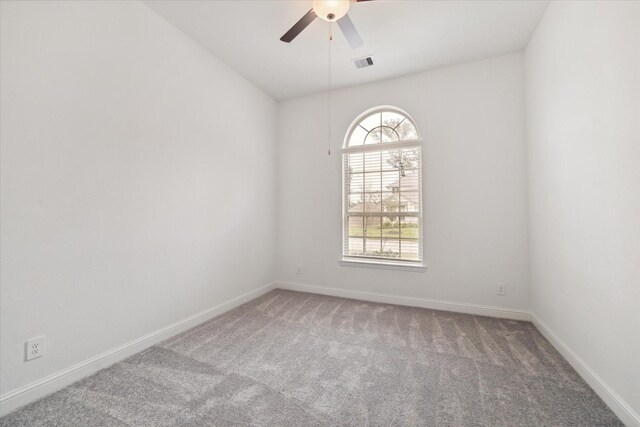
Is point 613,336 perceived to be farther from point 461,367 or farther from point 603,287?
point 461,367

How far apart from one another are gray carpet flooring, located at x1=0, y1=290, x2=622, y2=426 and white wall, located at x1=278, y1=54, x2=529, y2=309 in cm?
63

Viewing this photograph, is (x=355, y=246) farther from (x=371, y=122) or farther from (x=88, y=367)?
(x=88, y=367)

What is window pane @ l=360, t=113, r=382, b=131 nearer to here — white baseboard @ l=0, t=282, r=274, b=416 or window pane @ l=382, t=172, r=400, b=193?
window pane @ l=382, t=172, r=400, b=193

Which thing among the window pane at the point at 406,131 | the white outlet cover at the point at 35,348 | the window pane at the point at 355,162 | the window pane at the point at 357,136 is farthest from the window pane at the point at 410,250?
the white outlet cover at the point at 35,348

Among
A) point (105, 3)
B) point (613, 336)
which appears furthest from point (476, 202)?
point (105, 3)

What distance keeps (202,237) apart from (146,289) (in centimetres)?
73

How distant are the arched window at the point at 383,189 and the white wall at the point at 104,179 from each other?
1.68 metres

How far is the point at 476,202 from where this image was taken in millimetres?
3088

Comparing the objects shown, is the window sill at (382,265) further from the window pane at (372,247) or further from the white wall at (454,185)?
the window pane at (372,247)

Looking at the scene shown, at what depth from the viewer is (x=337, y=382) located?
1.83 m

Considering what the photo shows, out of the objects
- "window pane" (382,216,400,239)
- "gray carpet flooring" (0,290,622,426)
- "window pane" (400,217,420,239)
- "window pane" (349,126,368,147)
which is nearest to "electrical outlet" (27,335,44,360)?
"gray carpet flooring" (0,290,622,426)

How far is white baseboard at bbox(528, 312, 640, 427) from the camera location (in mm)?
1420

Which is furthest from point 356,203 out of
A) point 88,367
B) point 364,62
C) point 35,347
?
point 35,347

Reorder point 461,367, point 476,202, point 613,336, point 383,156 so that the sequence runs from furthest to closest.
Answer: point 383,156 < point 476,202 < point 461,367 < point 613,336
